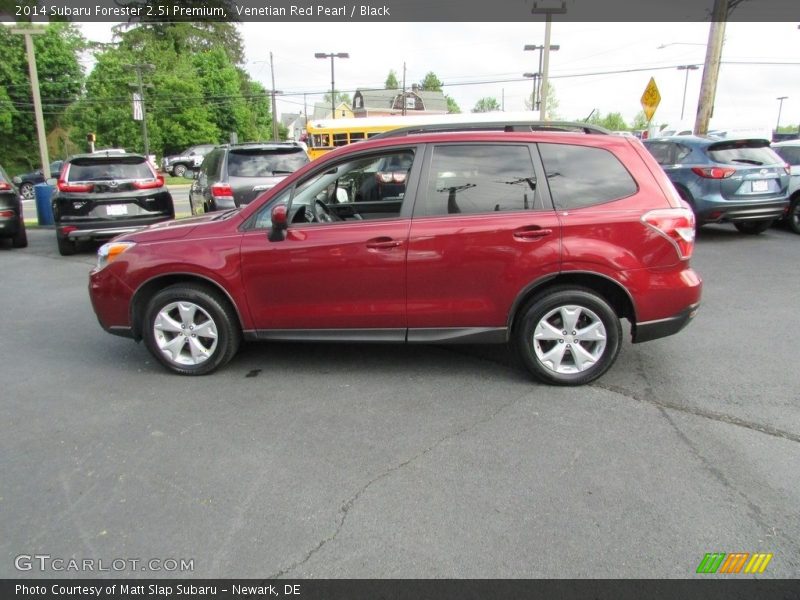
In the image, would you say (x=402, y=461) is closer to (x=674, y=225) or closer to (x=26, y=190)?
(x=674, y=225)

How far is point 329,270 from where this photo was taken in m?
4.10

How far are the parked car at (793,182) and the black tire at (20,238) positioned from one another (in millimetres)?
13589

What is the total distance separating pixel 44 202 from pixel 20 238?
330 cm

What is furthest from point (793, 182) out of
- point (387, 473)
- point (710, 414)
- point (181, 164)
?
point (181, 164)

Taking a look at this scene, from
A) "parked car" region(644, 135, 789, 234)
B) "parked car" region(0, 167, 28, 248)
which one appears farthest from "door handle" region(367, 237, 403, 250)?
"parked car" region(0, 167, 28, 248)

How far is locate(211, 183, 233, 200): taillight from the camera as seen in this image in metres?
8.66

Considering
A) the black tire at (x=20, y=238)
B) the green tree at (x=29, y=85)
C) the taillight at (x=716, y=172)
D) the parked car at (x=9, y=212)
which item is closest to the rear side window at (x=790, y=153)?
the taillight at (x=716, y=172)

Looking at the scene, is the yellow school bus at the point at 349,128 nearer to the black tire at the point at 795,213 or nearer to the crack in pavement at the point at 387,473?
the black tire at the point at 795,213

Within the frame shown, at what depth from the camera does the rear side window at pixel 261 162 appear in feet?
29.4

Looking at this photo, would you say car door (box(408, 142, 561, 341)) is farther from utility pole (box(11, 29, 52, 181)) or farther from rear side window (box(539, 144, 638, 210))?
utility pole (box(11, 29, 52, 181))

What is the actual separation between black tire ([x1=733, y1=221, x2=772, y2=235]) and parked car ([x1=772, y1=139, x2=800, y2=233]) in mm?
392

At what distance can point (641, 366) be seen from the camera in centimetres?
454
